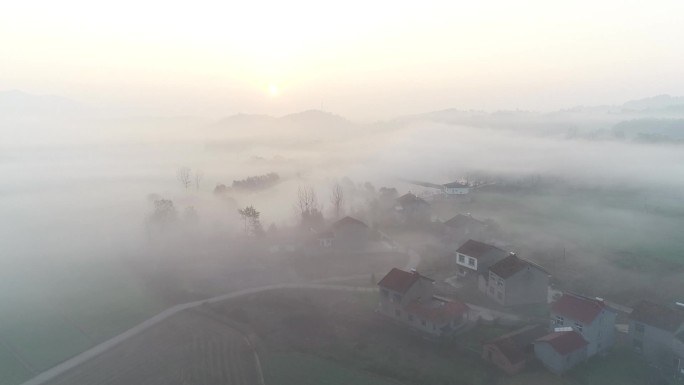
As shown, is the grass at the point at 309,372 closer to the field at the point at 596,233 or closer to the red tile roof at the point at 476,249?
the red tile roof at the point at 476,249

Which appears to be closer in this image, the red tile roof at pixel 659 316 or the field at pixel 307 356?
the field at pixel 307 356

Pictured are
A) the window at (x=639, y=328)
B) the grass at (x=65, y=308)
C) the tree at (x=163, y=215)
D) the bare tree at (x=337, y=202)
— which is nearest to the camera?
the window at (x=639, y=328)

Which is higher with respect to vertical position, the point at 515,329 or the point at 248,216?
the point at 248,216

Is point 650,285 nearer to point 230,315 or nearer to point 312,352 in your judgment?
point 312,352

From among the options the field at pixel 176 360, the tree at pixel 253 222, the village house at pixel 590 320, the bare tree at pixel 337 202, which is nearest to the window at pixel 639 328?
the village house at pixel 590 320

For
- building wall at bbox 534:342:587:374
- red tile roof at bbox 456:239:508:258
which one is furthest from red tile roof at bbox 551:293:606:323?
red tile roof at bbox 456:239:508:258

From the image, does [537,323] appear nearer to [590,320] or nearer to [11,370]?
[590,320]

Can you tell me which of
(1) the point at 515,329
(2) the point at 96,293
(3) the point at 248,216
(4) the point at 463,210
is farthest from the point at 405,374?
(4) the point at 463,210

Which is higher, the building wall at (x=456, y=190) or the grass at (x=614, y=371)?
the building wall at (x=456, y=190)
